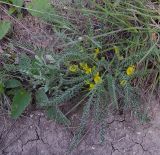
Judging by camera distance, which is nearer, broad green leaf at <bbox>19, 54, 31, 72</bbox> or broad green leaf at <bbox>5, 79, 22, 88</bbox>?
broad green leaf at <bbox>19, 54, 31, 72</bbox>

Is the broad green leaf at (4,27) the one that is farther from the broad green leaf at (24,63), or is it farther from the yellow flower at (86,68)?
the yellow flower at (86,68)

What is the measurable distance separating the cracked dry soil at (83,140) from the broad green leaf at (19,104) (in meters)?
0.08

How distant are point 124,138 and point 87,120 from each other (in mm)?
196

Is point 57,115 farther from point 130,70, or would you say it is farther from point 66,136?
point 130,70

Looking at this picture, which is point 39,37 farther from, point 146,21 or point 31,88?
point 146,21

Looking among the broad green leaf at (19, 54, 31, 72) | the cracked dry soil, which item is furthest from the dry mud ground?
the broad green leaf at (19, 54, 31, 72)

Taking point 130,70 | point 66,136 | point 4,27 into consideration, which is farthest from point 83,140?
point 4,27

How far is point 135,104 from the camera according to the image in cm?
176

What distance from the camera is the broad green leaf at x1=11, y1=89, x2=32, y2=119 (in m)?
1.87

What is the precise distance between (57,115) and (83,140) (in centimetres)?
18

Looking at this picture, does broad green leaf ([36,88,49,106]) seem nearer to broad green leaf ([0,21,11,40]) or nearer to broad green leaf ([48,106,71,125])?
broad green leaf ([48,106,71,125])

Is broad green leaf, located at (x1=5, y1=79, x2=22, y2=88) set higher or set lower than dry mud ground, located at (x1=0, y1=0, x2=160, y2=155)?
higher

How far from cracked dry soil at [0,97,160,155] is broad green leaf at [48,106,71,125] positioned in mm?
54

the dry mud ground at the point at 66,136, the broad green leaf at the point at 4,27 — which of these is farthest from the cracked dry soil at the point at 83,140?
the broad green leaf at the point at 4,27
